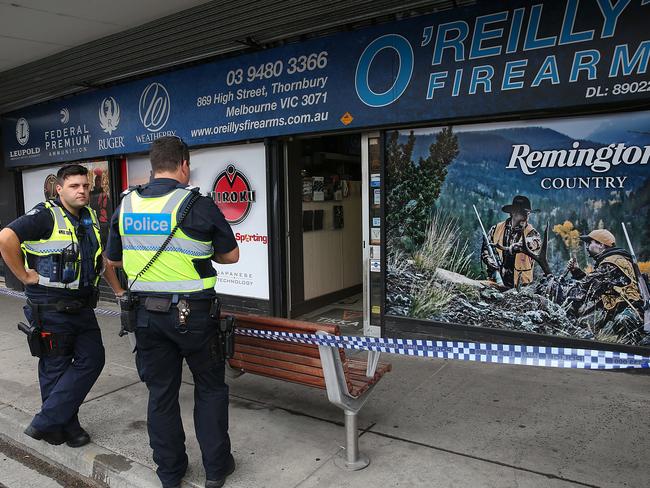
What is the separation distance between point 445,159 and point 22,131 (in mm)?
8108

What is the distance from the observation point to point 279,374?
142 inches

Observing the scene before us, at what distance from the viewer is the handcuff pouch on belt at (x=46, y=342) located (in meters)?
3.57

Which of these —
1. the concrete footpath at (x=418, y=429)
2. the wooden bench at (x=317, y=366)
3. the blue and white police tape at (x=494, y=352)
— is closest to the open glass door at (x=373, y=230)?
the concrete footpath at (x=418, y=429)

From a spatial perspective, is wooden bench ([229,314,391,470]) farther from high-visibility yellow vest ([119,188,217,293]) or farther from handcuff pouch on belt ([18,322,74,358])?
handcuff pouch on belt ([18,322,74,358])

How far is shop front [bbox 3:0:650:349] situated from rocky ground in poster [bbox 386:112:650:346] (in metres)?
0.01

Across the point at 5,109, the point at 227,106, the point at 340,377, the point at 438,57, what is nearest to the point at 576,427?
the point at 340,377

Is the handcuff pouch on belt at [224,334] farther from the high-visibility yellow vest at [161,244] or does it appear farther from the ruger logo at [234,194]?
the ruger logo at [234,194]

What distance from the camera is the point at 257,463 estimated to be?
3.36 m

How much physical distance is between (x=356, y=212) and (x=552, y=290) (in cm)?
394

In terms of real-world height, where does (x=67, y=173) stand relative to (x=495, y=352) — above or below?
above

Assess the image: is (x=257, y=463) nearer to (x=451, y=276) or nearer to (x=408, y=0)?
(x=451, y=276)

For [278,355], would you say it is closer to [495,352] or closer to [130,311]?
[130,311]

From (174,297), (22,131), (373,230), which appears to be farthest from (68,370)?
(22,131)

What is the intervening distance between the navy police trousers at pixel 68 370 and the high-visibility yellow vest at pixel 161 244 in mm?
983
